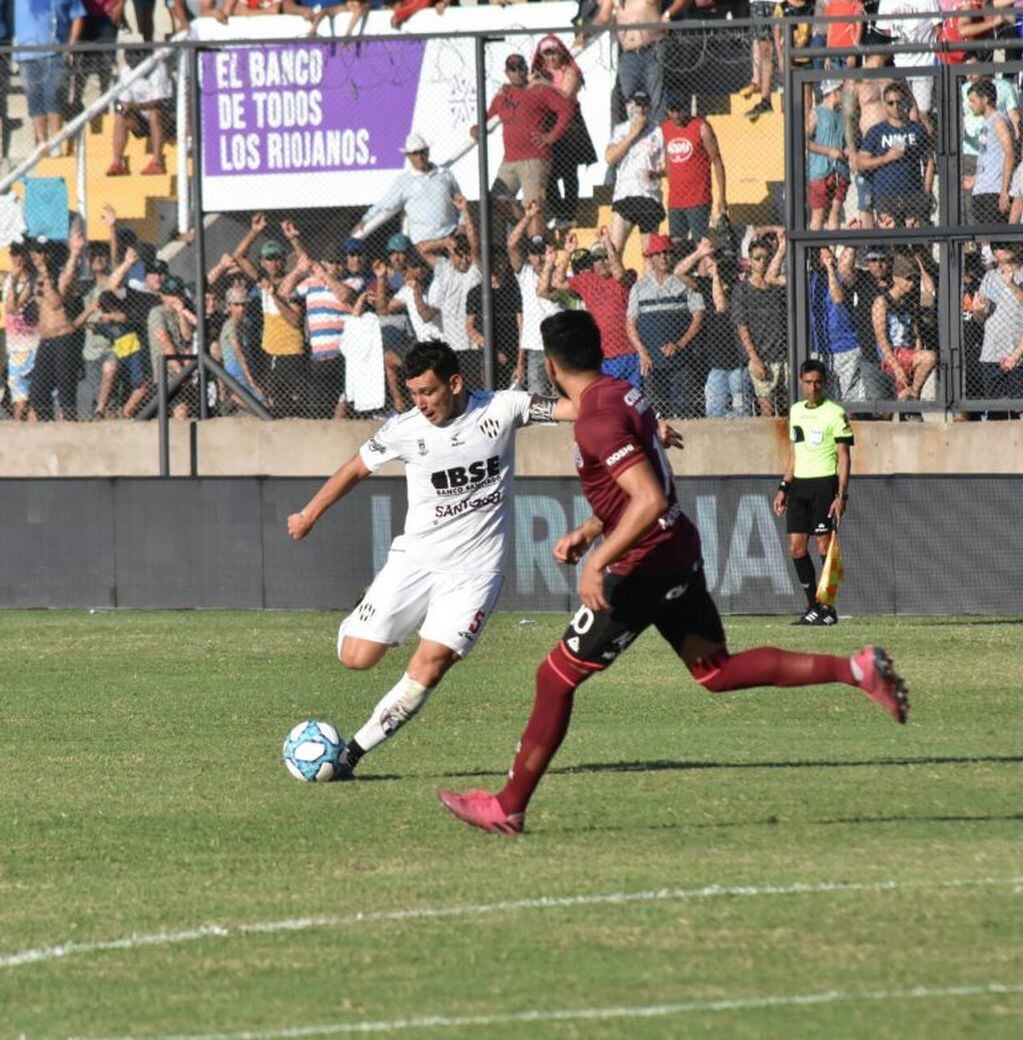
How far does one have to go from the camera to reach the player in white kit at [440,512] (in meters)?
10.3

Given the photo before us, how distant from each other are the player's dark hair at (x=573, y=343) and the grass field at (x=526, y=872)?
6.07 feet

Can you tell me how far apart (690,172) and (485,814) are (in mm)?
13413

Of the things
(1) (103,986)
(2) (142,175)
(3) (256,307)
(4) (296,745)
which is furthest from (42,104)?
(1) (103,986)

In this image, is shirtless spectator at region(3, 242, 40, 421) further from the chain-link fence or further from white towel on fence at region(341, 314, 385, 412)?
white towel on fence at region(341, 314, 385, 412)

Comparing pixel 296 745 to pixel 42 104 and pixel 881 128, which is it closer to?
pixel 881 128

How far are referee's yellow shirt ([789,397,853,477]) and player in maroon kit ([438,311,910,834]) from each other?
10277mm

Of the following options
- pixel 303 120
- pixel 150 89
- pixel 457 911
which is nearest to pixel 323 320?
pixel 303 120

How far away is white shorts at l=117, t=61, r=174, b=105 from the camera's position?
23.2 m

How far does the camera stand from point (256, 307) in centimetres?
2256

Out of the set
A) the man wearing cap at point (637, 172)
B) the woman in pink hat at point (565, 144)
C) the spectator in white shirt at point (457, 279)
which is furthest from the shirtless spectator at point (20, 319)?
the man wearing cap at point (637, 172)

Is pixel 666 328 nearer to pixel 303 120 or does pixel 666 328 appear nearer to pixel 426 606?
pixel 303 120

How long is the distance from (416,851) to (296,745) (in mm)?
2115

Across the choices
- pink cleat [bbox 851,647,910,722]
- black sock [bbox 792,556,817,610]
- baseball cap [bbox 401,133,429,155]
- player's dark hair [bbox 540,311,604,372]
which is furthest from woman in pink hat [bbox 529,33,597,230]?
pink cleat [bbox 851,647,910,722]

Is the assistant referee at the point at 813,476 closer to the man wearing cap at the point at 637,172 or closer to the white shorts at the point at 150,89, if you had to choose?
the man wearing cap at the point at 637,172
